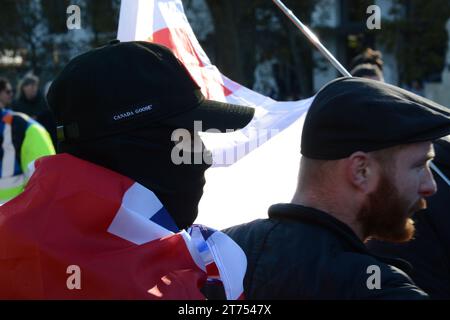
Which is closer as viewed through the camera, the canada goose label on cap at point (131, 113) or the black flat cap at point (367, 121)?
the black flat cap at point (367, 121)

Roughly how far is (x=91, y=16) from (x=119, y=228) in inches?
771

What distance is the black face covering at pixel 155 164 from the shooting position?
1.91 m

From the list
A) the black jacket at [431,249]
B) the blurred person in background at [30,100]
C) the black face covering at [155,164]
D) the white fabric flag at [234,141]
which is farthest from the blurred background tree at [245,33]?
the black face covering at [155,164]

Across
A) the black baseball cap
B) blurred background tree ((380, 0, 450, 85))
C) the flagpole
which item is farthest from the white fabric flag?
blurred background tree ((380, 0, 450, 85))

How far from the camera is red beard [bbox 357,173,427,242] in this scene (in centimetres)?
184

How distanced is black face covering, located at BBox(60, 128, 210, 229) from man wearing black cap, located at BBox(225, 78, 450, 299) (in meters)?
0.21

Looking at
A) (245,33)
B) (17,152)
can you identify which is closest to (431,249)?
(17,152)

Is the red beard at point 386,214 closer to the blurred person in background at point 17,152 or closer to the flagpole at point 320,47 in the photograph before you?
the flagpole at point 320,47

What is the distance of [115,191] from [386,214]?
2.08ft

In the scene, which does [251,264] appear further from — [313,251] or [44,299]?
[44,299]

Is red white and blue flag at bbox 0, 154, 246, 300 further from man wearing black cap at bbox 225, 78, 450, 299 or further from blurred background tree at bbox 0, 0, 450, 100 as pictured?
→ blurred background tree at bbox 0, 0, 450, 100

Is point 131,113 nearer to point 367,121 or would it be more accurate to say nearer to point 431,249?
point 367,121

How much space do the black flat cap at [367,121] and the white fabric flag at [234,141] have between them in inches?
39.3
